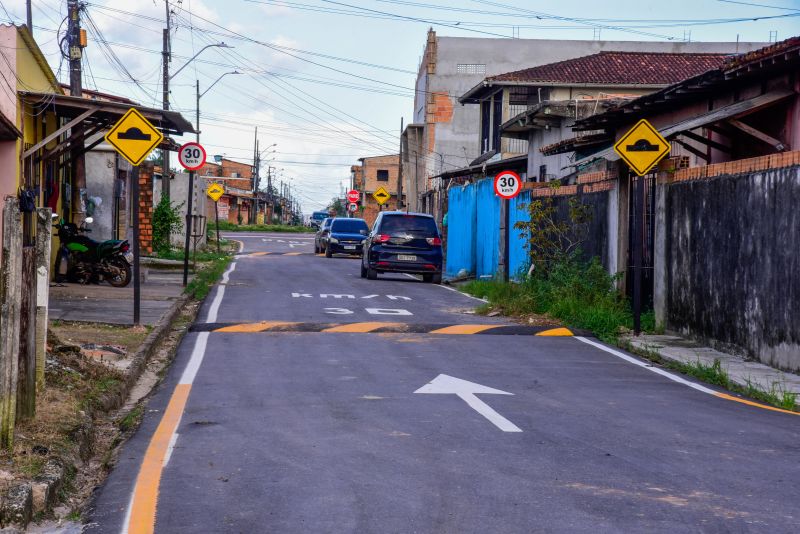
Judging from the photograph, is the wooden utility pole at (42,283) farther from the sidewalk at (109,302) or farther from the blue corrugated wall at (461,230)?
the blue corrugated wall at (461,230)

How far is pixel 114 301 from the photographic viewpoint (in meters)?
17.4

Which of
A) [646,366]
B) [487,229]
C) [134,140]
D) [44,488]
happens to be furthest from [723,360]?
[487,229]

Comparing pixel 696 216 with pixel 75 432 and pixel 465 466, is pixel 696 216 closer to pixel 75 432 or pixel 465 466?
pixel 465 466

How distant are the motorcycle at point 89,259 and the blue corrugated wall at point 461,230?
477 inches

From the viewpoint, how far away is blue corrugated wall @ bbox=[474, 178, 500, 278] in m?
27.2

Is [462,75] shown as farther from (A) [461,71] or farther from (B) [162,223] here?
(B) [162,223]

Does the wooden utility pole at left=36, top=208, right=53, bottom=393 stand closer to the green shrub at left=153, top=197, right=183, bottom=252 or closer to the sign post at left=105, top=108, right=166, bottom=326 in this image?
the sign post at left=105, top=108, right=166, bottom=326

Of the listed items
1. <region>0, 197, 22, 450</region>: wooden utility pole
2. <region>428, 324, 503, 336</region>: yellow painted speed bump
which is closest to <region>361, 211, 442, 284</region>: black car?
<region>428, 324, 503, 336</region>: yellow painted speed bump

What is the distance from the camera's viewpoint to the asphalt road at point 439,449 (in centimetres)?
557

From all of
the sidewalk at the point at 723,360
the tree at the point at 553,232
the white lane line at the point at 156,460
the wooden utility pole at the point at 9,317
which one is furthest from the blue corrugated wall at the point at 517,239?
the wooden utility pole at the point at 9,317

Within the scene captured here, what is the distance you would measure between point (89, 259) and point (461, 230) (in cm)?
1426

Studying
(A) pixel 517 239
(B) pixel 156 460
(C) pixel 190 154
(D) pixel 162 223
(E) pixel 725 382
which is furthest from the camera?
(D) pixel 162 223

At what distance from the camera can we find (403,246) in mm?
26281

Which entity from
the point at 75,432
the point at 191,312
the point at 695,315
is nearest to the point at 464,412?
the point at 75,432
